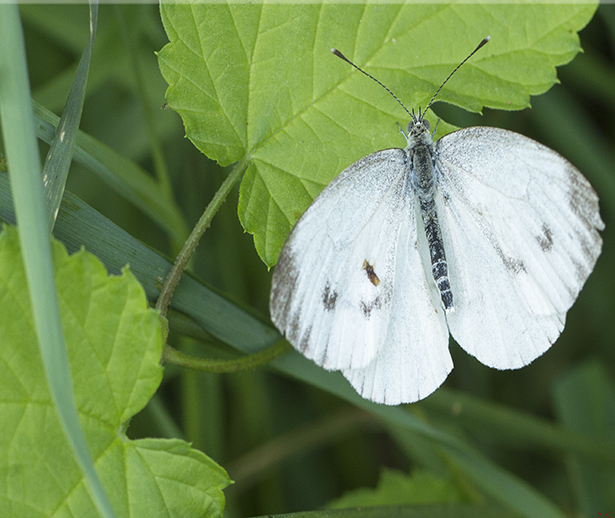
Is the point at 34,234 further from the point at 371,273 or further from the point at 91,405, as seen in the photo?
the point at 371,273

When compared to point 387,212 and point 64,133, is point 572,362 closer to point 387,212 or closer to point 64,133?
point 387,212

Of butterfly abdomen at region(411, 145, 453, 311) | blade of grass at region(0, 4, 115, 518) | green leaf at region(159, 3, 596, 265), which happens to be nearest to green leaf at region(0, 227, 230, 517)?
blade of grass at region(0, 4, 115, 518)

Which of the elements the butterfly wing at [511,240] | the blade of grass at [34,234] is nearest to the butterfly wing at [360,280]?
the butterfly wing at [511,240]

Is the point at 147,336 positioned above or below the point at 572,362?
above

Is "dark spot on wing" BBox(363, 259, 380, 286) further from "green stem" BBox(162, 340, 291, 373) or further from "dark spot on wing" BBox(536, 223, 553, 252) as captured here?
"dark spot on wing" BBox(536, 223, 553, 252)

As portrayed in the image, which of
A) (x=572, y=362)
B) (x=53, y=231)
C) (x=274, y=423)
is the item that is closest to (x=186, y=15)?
(x=53, y=231)

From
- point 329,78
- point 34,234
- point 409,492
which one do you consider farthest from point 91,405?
point 409,492

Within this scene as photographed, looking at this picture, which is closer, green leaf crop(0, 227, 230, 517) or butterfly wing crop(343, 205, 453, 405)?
green leaf crop(0, 227, 230, 517)

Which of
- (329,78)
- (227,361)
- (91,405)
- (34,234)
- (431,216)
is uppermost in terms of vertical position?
(329,78)
